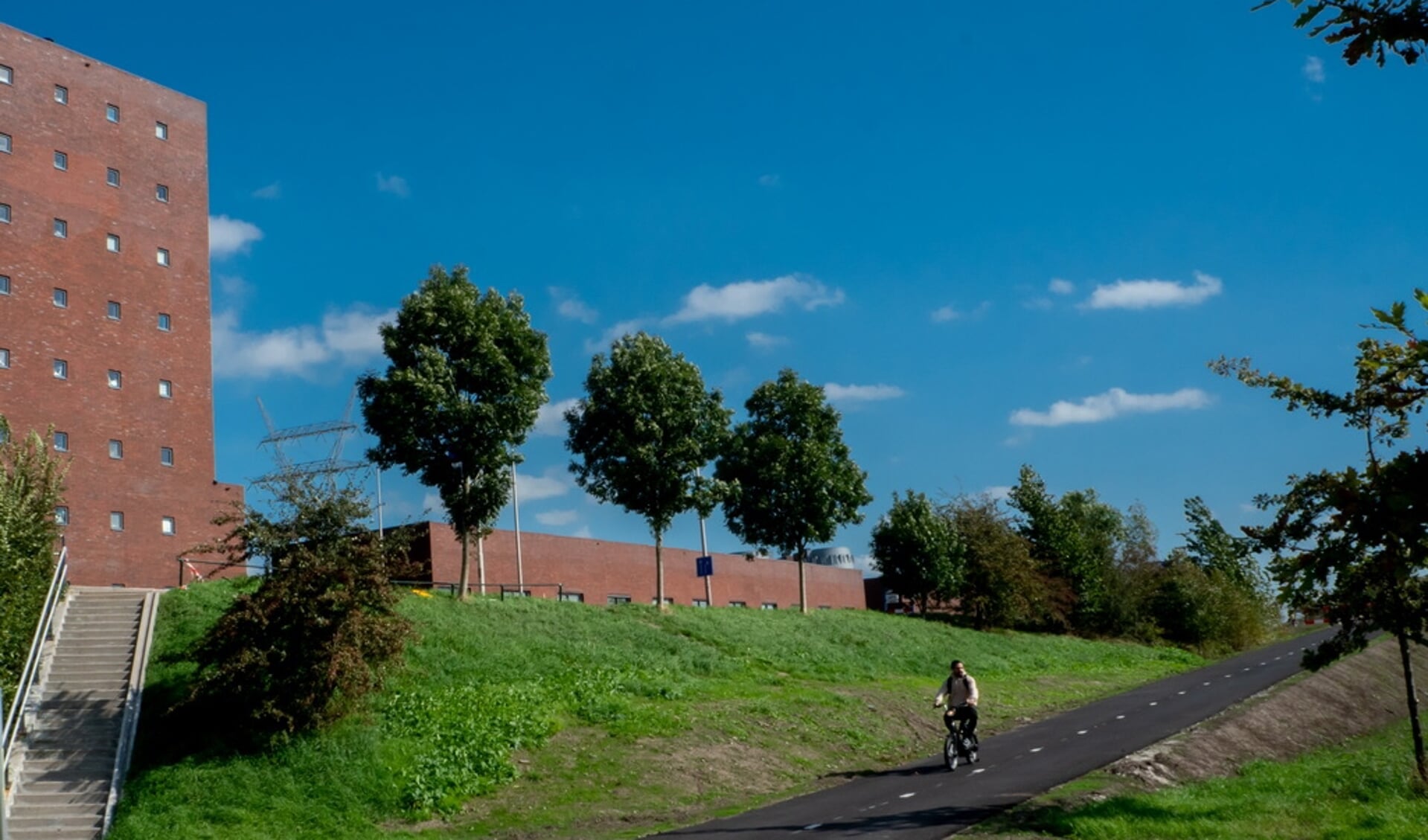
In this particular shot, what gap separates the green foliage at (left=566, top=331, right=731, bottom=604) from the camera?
42656 millimetres

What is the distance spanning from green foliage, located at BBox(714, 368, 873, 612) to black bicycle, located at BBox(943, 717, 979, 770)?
29587mm

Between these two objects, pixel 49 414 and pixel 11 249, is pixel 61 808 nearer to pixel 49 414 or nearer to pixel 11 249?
pixel 49 414

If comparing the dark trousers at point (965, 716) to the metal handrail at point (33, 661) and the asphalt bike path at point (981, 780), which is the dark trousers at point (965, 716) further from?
the metal handrail at point (33, 661)

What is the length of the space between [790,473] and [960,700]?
3103 cm

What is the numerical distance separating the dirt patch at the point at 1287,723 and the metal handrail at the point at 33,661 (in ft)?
60.4

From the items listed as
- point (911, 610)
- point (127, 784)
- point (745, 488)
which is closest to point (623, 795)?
point (127, 784)

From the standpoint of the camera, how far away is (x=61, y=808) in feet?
67.2

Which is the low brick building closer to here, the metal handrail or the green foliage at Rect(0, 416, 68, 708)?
the metal handrail

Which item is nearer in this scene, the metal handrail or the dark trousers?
the metal handrail

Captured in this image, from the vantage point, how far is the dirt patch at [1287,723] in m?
19.7

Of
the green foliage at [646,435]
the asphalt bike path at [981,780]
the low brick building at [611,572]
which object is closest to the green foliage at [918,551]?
the low brick building at [611,572]

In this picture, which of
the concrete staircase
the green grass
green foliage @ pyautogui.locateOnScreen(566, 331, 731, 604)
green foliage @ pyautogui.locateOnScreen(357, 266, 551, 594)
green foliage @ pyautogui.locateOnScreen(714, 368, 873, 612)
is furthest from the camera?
green foliage @ pyautogui.locateOnScreen(714, 368, 873, 612)

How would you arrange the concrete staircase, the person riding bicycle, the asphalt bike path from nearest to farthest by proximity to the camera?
the asphalt bike path < the concrete staircase < the person riding bicycle

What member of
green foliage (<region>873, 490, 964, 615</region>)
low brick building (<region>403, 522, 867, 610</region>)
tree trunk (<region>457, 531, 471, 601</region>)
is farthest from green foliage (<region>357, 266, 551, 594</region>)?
green foliage (<region>873, 490, 964, 615</region>)
